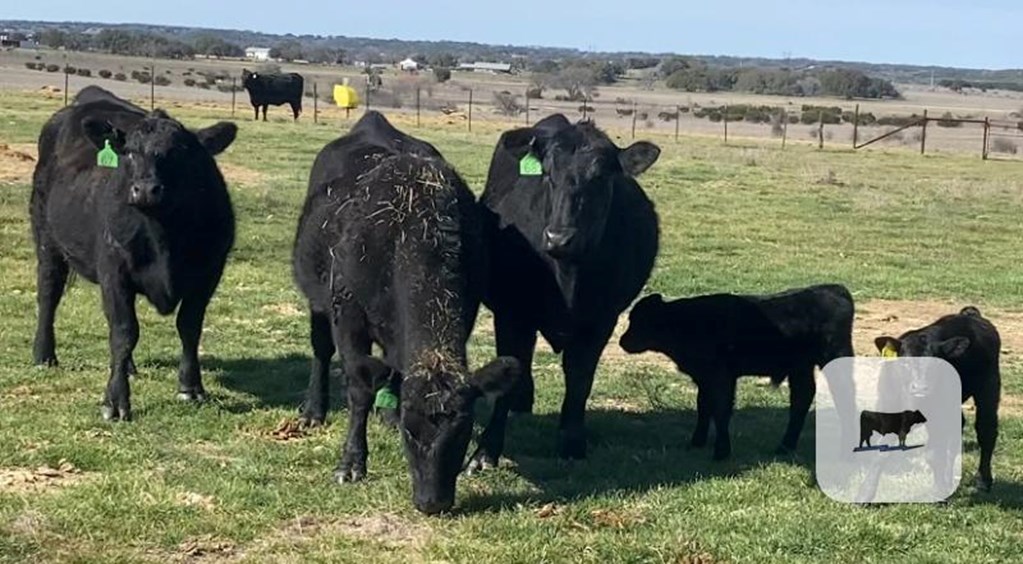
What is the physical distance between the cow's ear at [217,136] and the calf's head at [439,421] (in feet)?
12.0

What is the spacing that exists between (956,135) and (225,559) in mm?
57054

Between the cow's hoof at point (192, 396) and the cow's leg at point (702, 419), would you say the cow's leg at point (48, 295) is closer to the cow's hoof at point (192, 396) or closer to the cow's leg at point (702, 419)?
the cow's hoof at point (192, 396)

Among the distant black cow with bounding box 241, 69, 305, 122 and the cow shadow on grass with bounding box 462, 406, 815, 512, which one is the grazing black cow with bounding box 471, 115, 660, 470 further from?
the distant black cow with bounding box 241, 69, 305, 122

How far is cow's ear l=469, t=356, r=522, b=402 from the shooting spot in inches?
261

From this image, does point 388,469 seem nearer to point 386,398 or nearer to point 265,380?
point 386,398

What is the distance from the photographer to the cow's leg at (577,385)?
8.24 m

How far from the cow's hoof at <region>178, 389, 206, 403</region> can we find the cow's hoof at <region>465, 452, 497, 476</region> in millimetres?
2378

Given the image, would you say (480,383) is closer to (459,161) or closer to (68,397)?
(68,397)

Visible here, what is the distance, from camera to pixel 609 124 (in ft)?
181

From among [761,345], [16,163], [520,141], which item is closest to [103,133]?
[520,141]

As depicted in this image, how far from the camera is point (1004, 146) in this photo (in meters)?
47.9

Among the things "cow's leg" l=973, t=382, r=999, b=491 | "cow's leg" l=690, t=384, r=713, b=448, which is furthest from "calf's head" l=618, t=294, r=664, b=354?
"cow's leg" l=973, t=382, r=999, b=491

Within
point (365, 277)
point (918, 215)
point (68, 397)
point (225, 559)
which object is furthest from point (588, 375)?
point (918, 215)

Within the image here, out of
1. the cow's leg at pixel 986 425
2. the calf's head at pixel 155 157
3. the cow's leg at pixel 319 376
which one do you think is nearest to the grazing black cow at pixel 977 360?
the cow's leg at pixel 986 425
